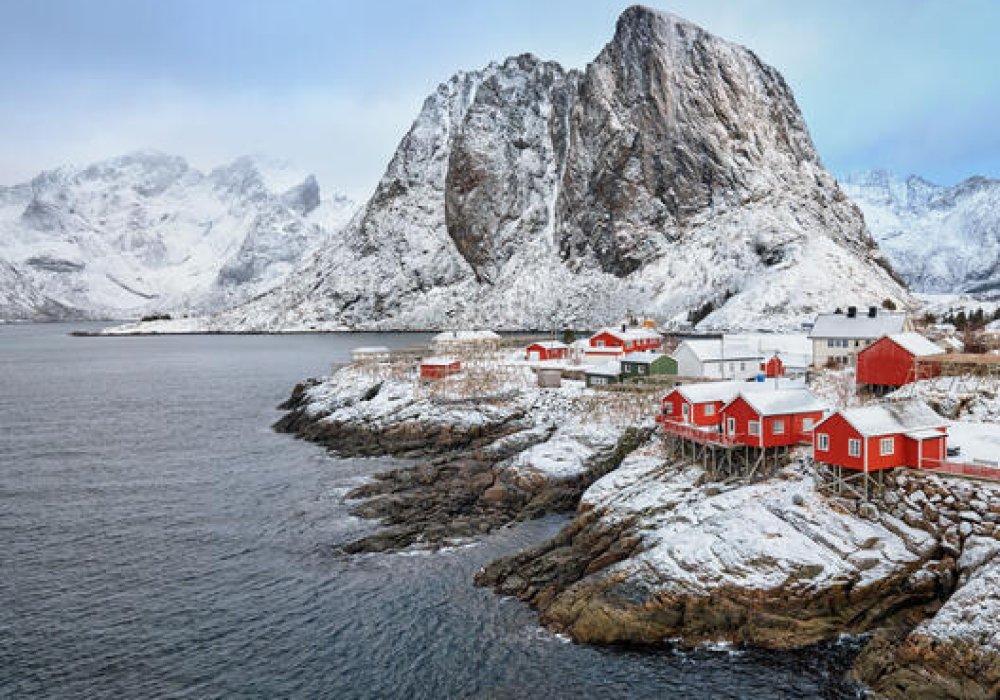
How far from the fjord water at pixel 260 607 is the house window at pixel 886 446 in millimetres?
9977

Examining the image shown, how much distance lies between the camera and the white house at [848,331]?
60469 millimetres

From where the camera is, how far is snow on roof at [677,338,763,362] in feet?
205

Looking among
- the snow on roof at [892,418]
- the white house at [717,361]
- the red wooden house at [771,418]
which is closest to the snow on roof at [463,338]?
the white house at [717,361]

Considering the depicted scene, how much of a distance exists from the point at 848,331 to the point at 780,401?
29.8 metres

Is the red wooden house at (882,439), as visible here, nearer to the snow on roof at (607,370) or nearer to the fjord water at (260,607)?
the fjord water at (260,607)

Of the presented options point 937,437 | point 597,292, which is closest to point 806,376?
point 937,437

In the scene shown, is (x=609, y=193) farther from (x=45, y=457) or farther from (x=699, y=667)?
(x=699, y=667)

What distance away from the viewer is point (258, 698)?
23312 mm

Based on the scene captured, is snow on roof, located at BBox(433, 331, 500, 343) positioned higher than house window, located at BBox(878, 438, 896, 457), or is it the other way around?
snow on roof, located at BBox(433, 331, 500, 343)

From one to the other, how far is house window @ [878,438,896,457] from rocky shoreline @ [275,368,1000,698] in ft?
3.72

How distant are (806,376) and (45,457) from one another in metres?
60.5

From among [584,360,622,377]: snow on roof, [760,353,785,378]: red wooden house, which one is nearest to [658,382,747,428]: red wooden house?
[760,353,785,378]: red wooden house

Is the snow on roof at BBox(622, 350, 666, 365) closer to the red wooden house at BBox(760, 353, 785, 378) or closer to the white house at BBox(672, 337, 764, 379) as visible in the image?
the white house at BBox(672, 337, 764, 379)

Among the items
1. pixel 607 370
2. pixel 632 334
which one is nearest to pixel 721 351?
pixel 607 370
